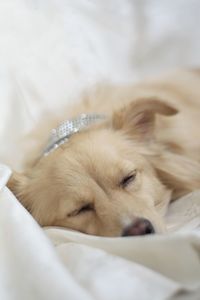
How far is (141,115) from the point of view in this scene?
168 centimetres

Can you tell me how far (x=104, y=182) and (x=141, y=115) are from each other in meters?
0.30

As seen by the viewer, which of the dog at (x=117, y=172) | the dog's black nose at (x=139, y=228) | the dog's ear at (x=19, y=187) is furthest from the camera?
the dog's ear at (x=19, y=187)

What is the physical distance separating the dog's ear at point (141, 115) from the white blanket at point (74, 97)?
10.4 inches

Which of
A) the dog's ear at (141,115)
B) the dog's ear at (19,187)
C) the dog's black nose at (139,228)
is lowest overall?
the dog's black nose at (139,228)

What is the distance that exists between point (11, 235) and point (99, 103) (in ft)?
2.64

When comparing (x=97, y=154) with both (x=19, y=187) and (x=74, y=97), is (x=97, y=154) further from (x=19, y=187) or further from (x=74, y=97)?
(x=74, y=97)

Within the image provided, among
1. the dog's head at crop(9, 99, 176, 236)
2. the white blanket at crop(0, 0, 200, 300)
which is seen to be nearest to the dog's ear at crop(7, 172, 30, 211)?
the dog's head at crop(9, 99, 176, 236)

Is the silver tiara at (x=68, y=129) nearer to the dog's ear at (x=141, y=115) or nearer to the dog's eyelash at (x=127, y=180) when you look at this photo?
the dog's ear at (x=141, y=115)

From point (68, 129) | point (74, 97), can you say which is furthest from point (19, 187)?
point (74, 97)

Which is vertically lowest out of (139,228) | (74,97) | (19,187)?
(139,228)

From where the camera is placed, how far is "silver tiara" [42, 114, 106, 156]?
169 centimetres

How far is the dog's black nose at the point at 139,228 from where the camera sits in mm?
1350

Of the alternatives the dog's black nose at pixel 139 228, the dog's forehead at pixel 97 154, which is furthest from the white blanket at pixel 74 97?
the dog's forehead at pixel 97 154

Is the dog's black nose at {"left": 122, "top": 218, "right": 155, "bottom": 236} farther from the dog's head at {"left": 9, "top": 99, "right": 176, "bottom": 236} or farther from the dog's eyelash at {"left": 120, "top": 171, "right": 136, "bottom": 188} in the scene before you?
the dog's eyelash at {"left": 120, "top": 171, "right": 136, "bottom": 188}
